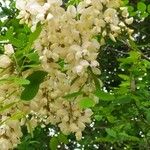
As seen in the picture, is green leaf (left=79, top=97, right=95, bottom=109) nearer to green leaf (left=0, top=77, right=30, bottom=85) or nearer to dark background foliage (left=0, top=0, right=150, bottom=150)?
green leaf (left=0, top=77, right=30, bottom=85)

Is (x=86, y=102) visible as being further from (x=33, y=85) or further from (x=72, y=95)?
(x=33, y=85)

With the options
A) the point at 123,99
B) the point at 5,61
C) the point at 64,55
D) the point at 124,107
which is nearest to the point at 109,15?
the point at 64,55

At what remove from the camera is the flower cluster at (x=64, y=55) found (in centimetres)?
120

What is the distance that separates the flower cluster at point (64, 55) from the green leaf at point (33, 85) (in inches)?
0.9

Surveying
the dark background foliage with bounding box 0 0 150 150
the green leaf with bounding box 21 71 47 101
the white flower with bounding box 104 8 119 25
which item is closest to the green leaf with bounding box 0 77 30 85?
the green leaf with bounding box 21 71 47 101

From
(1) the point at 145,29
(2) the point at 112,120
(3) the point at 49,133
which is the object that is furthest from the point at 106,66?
(2) the point at 112,120

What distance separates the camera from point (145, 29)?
4.04 m

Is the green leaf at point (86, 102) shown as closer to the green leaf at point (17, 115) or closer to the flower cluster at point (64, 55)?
the flower cluster at point (64, 55)

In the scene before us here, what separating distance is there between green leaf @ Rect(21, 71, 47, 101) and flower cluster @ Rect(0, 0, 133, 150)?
24mm

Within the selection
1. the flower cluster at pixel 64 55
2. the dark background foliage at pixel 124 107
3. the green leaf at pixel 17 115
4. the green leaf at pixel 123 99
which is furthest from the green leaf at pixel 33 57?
Result: the green leaf at pixel 123 99

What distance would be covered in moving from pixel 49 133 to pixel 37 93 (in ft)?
7.63

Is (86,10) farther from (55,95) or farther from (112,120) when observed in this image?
(112,120)

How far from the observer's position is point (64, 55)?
47.5 inches

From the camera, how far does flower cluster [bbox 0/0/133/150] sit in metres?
1.20
